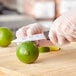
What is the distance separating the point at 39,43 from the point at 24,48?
0.86ft

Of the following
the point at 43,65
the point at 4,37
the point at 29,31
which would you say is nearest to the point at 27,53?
the point at 43,65

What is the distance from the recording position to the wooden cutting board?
3.52 ft

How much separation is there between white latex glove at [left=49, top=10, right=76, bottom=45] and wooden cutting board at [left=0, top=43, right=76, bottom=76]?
0.09 m

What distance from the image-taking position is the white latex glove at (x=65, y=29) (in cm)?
120

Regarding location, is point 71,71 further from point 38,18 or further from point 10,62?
point 38,18

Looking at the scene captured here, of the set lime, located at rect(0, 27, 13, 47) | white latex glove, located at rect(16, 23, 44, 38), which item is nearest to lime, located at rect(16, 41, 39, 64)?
white latex glove, located at rect(16, 23, 44, 38)

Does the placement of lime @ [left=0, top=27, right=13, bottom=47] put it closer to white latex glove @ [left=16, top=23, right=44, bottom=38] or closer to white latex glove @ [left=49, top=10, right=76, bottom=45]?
white latex glove @ [left=16, top=23, right=44, bottom=38]

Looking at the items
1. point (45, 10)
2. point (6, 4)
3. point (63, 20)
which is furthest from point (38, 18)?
point (63, 20)

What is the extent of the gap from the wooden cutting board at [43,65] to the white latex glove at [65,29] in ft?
0.29

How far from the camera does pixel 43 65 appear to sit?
1.18 metres

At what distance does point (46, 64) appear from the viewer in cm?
120

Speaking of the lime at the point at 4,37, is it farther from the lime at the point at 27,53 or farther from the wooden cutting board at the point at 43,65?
the lime at the point at 27,53

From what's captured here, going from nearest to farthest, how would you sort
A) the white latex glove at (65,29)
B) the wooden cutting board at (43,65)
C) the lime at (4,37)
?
the wooden cutting board at (43,65) → the white latex glove at (65,29) → the lime at (4,37)

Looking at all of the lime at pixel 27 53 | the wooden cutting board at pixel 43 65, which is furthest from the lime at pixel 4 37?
the lime at pixel 27 53
